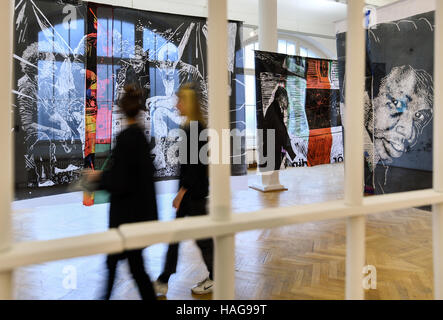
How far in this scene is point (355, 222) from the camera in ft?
4.31

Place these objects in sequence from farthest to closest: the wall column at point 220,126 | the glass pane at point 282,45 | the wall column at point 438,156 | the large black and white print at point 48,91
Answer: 1. the glass pane at point 282,45
2. the large black and white print at point 48,91
3. the wall column at point 438,156
4. the wall column at point 220,126

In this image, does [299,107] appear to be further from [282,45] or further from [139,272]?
[282,45]

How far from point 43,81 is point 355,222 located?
4.95 meters

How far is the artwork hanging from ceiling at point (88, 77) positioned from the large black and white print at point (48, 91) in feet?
0.04

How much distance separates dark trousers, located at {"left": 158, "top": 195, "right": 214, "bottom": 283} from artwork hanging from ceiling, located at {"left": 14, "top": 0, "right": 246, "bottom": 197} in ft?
9.74

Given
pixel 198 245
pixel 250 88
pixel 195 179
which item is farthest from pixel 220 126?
pixel 250 88

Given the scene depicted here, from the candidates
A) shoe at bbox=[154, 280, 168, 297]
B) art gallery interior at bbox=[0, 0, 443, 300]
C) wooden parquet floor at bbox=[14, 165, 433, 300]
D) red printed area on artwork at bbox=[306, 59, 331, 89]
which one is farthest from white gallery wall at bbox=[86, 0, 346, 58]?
shoe at bbox=[154, 280, 168, 297]

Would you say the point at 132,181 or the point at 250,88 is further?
the point at 250,88

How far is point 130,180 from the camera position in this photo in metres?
2.13

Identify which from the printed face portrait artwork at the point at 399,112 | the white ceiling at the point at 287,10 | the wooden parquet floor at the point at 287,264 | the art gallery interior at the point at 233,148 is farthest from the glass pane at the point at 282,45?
the wooden parquet floor at the point at 287,264

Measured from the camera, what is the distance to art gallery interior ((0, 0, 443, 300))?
1118 mm

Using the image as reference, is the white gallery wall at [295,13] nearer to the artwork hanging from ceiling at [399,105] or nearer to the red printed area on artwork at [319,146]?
the red printed area on artwork at [319,146]

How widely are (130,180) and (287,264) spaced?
2.01 m

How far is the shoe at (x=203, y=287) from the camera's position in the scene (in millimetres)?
2840
